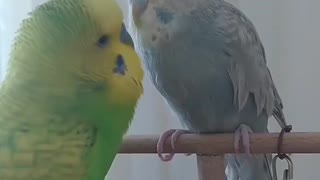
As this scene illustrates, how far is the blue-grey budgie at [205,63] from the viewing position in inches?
27.4

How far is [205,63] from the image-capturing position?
28.4 inches

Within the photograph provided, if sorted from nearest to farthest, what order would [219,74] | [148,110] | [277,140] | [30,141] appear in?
[30,141], [277,140], [219,74], [148,110]

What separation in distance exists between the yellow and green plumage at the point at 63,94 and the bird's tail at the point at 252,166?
444 millimetres

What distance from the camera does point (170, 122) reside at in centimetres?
106

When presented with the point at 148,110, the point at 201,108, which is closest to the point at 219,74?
the point at 201,108

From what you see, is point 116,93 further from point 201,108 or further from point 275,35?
point 275,35

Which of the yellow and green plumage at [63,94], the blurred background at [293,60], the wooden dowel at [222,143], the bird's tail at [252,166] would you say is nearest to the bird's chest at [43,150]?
the yellow and green plumage at [63,94]

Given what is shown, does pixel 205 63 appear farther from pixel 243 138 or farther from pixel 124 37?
pixel 124 37

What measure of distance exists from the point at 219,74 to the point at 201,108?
0.06 meters

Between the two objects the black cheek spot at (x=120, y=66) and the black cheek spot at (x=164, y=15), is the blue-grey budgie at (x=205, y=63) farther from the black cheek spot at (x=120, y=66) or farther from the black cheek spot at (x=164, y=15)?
the black cheek spot at (x=120, y=66)

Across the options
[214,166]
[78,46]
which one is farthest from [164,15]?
[78,46]

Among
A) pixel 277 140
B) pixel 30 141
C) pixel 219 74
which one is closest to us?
pixel 30 141

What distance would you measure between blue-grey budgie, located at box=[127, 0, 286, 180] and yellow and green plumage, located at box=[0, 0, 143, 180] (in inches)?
11.5

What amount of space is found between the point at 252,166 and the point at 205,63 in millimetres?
193
